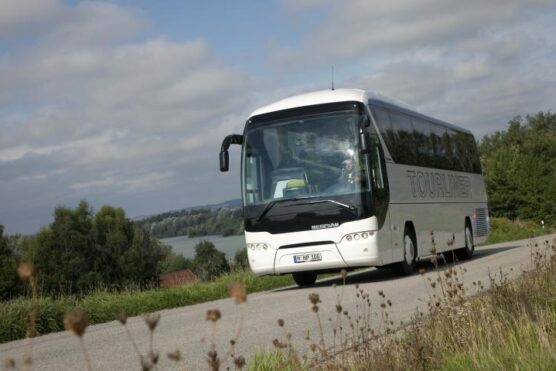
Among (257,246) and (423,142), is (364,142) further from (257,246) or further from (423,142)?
(423,142)

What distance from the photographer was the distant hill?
73.2ft

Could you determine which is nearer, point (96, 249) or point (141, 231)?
point (96, 249)

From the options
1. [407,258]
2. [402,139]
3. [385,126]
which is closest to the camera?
[385,126]

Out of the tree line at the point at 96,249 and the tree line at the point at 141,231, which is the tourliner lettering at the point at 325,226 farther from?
the tree line at the point at 96,249

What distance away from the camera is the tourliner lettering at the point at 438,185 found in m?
19.5

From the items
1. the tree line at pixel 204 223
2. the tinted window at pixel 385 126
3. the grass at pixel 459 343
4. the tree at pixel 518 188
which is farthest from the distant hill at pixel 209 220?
the tree at pixel 518 188

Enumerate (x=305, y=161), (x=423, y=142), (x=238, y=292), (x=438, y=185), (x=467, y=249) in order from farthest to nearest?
(x=467, y=249), (x=438, y=185), (x=423, y=142), (x=305, y=161), (x=238, y=292)

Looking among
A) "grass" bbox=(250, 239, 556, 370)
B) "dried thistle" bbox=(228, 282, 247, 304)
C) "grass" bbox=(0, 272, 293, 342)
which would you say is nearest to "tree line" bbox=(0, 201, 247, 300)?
"grass" bbox=(0, 272, 293, 342)

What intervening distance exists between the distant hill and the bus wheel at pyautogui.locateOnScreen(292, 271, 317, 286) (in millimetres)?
1481

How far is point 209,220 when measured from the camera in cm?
4916

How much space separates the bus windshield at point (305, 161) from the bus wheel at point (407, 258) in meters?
2.67

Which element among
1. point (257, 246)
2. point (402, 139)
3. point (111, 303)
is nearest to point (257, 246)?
point (257, 246)

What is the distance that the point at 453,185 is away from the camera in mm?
23281

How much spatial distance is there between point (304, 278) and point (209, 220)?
1222 inches
